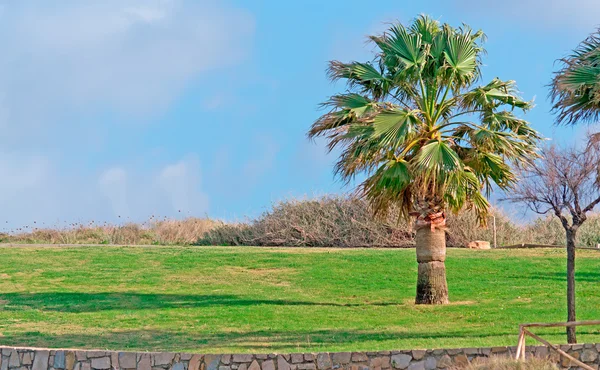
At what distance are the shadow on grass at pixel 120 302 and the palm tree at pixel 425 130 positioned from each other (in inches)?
99.5

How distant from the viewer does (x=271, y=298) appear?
2280 centimetres

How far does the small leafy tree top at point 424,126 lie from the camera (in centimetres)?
2031

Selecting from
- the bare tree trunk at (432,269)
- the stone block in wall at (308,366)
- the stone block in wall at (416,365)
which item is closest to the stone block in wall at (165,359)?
the stone block in wall at (308,366)

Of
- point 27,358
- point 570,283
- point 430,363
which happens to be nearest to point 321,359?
point 430,363

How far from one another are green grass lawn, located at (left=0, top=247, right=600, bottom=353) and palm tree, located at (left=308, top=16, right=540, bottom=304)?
2389mm

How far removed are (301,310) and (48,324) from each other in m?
5.90

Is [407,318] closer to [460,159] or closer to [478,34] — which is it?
[460,159]

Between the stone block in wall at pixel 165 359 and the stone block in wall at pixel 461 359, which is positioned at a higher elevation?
the stone block in wall at pixel 461 359

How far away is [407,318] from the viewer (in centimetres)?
1955

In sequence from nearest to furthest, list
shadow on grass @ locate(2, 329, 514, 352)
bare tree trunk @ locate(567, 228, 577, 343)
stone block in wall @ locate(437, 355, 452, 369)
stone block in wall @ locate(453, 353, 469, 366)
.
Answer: stone block in wall @ locate(453, 353, 469, 366) → stone block in wall @ locate(437, 355, 452, 369) → shadow on grass @ locate(2, 329, 514, 352) → bare tree trunk @ locate(567, 228, 577, 343)

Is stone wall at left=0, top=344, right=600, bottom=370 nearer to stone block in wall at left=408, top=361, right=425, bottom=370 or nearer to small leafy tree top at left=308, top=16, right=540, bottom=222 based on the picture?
stone block in wall at left=408, top=361, right=425, bottom=370

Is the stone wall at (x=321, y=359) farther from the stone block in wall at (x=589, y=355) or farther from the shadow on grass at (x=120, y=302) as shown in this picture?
the shadow on grass at (x=120, y=302)

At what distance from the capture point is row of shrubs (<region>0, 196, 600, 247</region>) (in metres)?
35.2

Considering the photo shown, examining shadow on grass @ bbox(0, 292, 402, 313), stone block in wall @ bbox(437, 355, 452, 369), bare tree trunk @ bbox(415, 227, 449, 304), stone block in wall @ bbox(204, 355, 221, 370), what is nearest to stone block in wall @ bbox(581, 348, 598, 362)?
stone block in wall @ bbox(437, 355, 452, 369)
